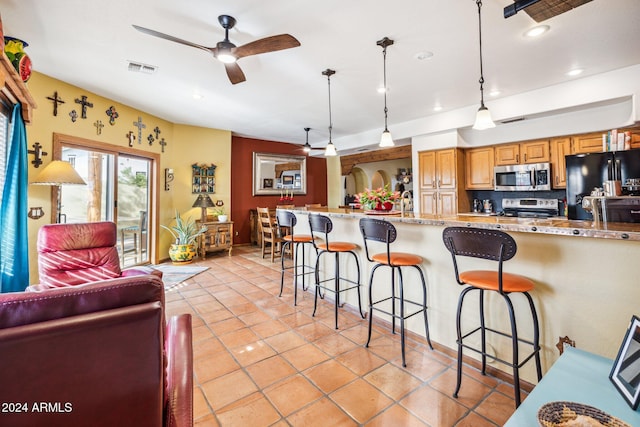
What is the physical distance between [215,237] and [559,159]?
20.0 feet

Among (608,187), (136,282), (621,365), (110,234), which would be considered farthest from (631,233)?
(110,234)

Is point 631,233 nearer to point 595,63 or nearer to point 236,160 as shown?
point 595,63

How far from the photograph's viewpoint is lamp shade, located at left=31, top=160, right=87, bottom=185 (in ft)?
10.5

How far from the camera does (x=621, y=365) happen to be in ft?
3.71

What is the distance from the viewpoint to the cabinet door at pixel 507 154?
184 inches

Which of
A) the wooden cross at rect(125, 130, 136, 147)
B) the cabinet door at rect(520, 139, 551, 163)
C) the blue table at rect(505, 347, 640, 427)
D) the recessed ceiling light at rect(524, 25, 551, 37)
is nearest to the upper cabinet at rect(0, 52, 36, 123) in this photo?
the wooden cross at rect(125, 130, 136, 147)

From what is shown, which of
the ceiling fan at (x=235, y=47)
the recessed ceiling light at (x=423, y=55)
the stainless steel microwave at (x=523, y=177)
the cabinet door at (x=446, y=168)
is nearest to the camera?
the ceiling fan at (x=235, y=47)

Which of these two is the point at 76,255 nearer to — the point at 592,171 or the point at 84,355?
the point at 84,355

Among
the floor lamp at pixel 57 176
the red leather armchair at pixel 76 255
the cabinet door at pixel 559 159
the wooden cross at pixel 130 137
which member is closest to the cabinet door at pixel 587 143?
the cabinet door at pixel 559 159

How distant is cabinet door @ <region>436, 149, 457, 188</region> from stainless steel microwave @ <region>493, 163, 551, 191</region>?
0.66 m

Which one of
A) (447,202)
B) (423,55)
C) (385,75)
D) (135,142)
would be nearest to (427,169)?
(447,202)

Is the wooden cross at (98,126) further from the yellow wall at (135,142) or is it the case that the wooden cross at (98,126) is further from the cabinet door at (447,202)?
the cabinet door at (447,202)

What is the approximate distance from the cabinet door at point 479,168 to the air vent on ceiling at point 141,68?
5111 millimetres

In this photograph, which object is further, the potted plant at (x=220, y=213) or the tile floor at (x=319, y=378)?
the potted plant at (x=220, y=213)
